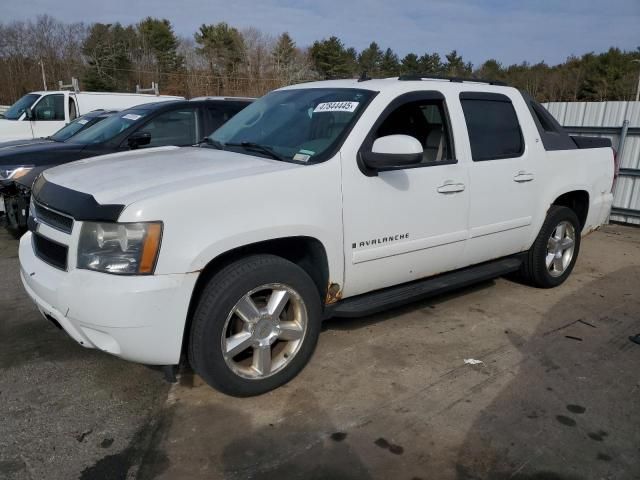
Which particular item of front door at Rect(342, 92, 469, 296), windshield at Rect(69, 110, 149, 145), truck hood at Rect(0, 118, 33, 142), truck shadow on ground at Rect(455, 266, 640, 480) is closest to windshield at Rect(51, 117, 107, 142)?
windshield at Rect(69, 110, 149, 145)

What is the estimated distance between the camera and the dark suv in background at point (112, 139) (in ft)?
18.7

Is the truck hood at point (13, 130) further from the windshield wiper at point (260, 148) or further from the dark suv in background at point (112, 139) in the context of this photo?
the windshield wiper at point (260, 148)

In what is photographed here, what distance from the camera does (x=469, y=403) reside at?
296 centimetres

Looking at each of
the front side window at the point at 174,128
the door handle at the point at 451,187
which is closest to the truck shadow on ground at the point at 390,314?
the door handle at the point at 451,187

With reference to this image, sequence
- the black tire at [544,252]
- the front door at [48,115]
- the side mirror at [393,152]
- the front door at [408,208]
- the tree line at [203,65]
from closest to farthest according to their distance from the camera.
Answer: the side mirror at [393,152] → the front door at [408,208] → the black tire at [544,252] → the front door at [48,115] → the tree line at [203,65]

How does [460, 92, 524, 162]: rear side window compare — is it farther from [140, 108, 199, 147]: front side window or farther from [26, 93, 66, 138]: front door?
[26, 93, 66, 138]: front door

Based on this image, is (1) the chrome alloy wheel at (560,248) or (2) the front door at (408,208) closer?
(2) the front door at (408,208)

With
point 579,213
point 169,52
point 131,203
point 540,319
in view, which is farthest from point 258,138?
point 169,52

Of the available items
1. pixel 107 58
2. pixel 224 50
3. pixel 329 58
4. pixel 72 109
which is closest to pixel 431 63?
pixel 329 58

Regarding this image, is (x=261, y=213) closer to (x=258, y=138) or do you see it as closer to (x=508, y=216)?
(x=258, y=138)

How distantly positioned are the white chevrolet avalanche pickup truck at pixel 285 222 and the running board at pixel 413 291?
1 centimetres

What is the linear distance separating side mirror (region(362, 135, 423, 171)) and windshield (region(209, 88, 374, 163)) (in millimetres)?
224

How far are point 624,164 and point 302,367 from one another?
299 inches

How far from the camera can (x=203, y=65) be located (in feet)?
189
